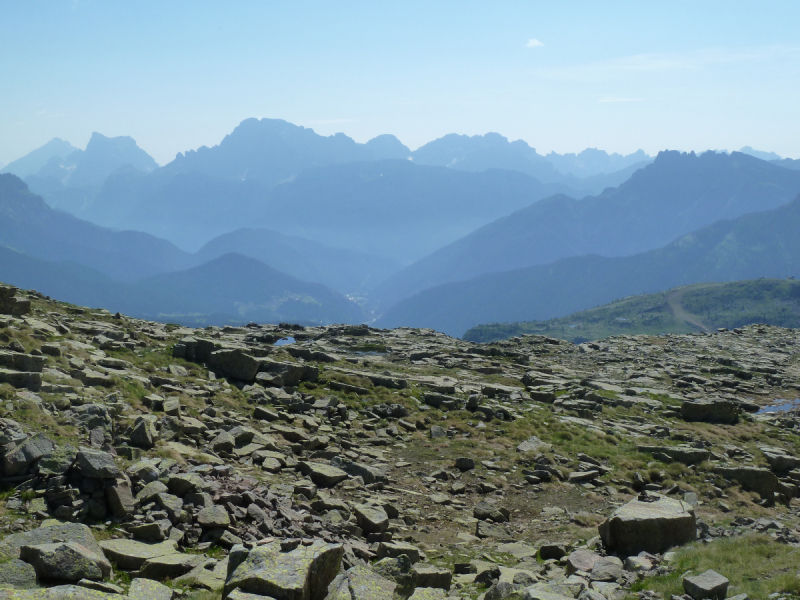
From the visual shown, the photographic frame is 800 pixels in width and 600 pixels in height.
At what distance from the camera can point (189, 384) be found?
2686 centimetres

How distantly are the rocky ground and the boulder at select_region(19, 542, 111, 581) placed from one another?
0.03 meters

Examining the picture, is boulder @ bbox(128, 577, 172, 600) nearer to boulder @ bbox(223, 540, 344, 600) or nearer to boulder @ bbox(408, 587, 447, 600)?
boulder @ bbox(223, 540, 344, 600)

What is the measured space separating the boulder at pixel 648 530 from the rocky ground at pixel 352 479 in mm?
54

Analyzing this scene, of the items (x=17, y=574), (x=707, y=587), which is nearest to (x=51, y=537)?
(x=17, y=574)

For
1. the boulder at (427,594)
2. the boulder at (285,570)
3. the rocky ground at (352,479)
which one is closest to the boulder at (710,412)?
the rocky ground at (352,479)

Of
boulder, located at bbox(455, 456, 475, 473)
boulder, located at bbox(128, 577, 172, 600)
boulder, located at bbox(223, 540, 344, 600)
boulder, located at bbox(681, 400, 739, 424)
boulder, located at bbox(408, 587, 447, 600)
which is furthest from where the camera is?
boulder, located at bbox(681, 400, 739, 424)

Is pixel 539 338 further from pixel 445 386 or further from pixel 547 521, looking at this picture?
pixel 547 521

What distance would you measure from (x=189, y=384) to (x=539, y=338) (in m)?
63.9

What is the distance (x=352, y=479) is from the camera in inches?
790

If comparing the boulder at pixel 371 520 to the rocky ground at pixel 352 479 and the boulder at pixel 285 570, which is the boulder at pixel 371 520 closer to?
the rocky ground at pixel 352 479

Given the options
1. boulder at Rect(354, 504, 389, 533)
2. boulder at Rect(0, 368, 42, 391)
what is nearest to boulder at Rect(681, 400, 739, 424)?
boulder at Rect(354, 504, 389, 533)

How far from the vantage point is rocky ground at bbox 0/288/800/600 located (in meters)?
11.3

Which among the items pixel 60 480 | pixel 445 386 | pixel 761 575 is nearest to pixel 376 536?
pixel 60 480

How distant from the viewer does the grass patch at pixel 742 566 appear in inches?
459
